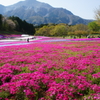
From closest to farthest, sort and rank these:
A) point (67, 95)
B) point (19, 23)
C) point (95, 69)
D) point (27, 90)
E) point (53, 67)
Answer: point (67, 95) → point (27, 90) → point (95, 69) → point (53, 67) → point (19, 23)

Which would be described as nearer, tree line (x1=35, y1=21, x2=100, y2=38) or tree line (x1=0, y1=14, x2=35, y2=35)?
tree line (x1=35, y1=21, x2=100, y2=38)

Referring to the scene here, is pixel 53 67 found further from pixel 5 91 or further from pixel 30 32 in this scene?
pixel 30 32

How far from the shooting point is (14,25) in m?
118

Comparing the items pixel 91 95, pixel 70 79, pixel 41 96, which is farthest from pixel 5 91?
pixel 91 95

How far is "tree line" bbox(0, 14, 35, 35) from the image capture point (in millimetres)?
108194

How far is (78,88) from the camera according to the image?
591cm

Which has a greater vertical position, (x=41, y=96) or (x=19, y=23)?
(x=19, y=23)

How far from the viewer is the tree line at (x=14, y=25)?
355 feet

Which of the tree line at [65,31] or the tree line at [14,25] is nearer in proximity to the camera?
the tree line at [65,31]

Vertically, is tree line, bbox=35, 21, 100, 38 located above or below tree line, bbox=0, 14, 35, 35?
below

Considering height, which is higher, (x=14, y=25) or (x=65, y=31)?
(x=14, y=25)

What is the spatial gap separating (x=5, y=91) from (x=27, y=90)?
1131mm

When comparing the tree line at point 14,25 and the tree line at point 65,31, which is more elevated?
the tree line at point 14,25

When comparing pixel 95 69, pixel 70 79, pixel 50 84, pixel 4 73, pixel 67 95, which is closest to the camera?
pixel 67 95
